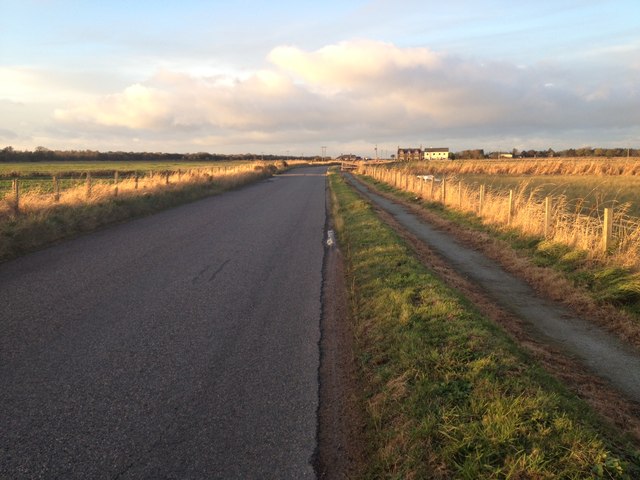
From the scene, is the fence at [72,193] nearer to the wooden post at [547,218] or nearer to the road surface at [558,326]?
the road surface at [558,326]

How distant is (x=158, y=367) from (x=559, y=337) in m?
4.87

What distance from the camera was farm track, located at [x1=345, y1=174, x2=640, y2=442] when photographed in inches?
177

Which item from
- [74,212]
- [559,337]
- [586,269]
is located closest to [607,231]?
[586,269]

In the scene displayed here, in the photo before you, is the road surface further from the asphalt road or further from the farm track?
the asphalt road

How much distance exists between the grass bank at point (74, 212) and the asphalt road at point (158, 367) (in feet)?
4.36

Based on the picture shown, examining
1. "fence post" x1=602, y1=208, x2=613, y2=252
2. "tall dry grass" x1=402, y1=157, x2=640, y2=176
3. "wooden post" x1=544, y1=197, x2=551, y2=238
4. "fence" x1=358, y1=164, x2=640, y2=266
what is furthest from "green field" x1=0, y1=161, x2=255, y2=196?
"tall dry grass" x1=402, y1=157, x2=640, y2=176

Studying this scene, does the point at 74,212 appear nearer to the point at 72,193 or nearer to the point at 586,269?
the point at 72,193

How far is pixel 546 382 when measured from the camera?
432 centimetres

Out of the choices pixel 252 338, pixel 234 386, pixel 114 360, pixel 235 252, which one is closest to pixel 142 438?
pixel 234 386

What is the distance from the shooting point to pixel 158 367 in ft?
15.5

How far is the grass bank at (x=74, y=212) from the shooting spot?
35.2 ft

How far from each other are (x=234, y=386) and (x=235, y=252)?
21.0 ft

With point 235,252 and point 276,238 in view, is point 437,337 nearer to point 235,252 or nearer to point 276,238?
point 235,252

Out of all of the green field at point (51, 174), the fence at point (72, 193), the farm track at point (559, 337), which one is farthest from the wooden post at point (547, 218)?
the green field at point (51, 174)
